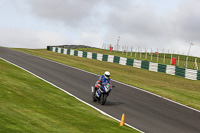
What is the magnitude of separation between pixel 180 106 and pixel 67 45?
6933 centimetres

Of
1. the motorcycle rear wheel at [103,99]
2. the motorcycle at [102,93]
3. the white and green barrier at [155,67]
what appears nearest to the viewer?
the motorcycle at [102,93]

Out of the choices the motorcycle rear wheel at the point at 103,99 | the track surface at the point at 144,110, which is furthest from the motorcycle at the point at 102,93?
the track surface at the point at 144,110

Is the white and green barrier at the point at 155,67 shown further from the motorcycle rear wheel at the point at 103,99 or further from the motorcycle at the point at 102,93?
the motorcycle rear wheel at the point at 103,99

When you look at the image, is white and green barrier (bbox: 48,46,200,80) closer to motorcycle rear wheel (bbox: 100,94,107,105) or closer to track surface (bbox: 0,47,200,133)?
track surface (bbox: 0,47,200,133)

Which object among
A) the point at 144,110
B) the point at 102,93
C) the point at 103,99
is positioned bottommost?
the point at 144,110

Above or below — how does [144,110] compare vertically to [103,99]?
below

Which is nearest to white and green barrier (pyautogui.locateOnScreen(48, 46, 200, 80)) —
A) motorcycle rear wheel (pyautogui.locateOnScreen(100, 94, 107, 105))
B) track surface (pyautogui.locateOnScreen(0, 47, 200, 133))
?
track surface (pyautogui.locateOnScreen(0, 47, 200, 133))

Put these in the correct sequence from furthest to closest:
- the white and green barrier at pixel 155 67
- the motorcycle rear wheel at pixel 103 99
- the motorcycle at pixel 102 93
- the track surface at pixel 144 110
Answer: the white and green barrier at pixel 155 67
the motorcycle rear wheel at pixel 103 99
the motorcycle at pixel 102 93
the track surface at pixel 144 110

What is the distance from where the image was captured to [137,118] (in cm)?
1312

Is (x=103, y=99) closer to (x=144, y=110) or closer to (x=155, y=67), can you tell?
(x=144, y=110)

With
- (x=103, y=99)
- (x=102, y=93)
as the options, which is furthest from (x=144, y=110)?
(x=102, y=93)

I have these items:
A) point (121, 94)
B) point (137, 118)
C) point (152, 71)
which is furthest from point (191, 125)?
point (152, 71)

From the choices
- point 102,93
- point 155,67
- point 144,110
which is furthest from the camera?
point 155,67

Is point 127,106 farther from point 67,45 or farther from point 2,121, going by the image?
point 67,45
